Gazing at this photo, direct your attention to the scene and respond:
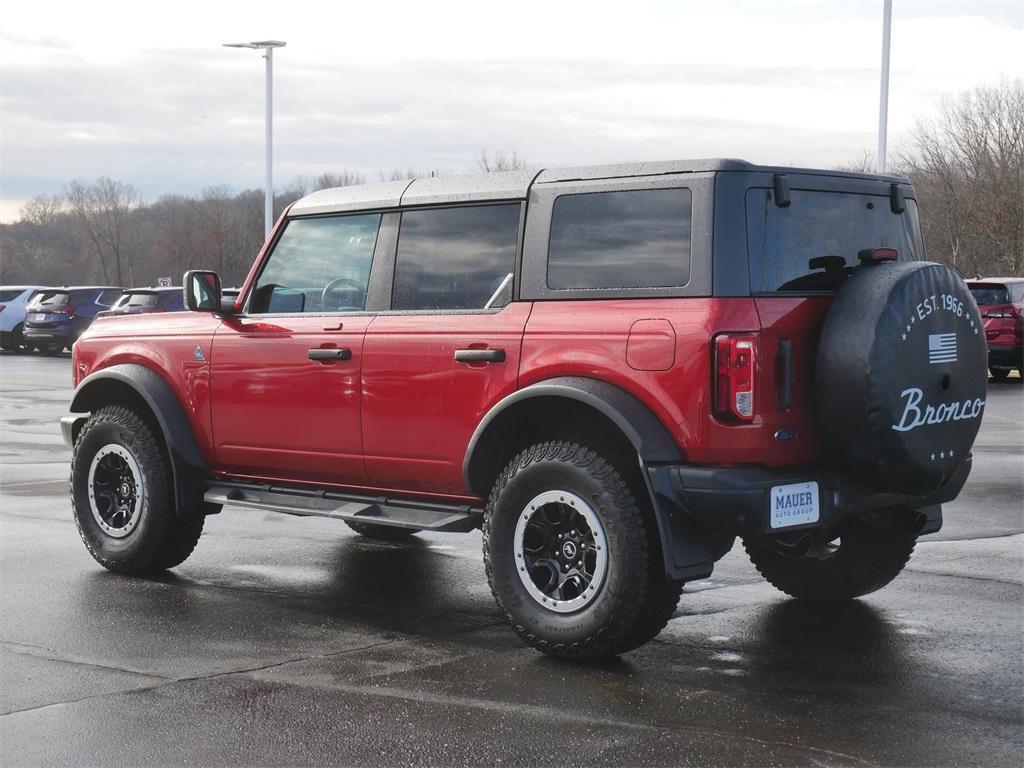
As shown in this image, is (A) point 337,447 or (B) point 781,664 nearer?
(B) point 781,664

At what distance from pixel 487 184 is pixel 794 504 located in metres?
2.09

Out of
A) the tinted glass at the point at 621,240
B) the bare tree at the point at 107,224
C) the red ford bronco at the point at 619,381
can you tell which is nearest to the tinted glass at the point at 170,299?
the red ford bronco at the point at 619,381

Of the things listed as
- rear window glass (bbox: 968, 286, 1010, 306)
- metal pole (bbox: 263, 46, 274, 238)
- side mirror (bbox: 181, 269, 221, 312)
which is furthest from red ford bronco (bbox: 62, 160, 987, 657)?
metal pole (bbox: 263, 46, 274, 238)

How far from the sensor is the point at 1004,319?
23375mm

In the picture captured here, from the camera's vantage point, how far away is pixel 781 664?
578 cm

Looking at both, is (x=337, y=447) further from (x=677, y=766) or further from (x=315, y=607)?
(x=677, y=766)

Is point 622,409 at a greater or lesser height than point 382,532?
greater

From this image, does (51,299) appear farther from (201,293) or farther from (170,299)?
(201,293)

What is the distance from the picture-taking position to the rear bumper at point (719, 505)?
5.42 metres

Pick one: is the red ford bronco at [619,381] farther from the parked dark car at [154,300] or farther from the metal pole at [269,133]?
the metal pole at [269,133]

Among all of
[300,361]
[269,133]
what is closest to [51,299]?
[269,133]

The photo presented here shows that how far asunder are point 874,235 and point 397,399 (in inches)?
87.5

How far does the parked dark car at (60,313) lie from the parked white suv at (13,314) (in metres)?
1.23

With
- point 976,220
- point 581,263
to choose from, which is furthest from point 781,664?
point 976,220
